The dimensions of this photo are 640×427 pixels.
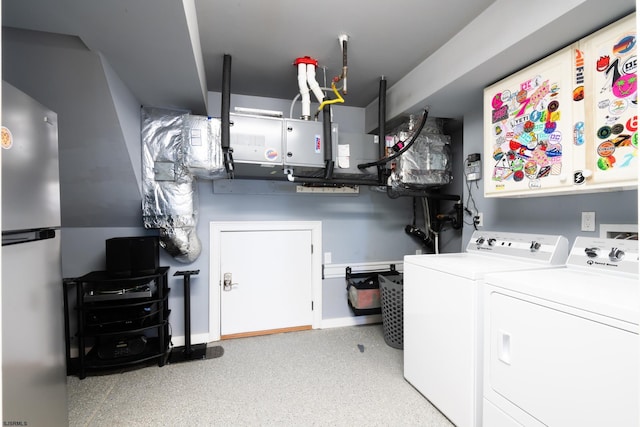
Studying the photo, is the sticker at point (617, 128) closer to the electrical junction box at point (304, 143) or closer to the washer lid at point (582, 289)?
the washer lid at point (582, 289)

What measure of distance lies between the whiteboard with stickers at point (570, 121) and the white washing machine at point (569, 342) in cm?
41

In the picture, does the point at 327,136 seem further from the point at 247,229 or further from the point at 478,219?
the point at 478,219

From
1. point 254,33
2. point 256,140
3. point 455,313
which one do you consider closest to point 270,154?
point 256,140

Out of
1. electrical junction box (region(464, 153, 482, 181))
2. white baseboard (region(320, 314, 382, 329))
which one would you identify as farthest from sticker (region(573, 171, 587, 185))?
white baseboard (region(320, 314, 382, 329))

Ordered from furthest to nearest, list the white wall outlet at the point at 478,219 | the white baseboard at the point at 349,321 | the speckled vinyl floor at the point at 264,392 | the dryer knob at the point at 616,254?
the white baseboard at the point at 349,321, the white wall outlet at the point at 478,219, the speckled vinyl floor at the point at 264,392, the dryer knob at the point at 616,254

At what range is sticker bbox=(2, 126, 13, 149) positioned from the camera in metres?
1.04

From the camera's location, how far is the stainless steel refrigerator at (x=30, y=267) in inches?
41.4

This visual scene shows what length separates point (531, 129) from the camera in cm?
165

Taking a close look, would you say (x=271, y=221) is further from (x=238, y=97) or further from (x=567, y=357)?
(x=567, y=357)

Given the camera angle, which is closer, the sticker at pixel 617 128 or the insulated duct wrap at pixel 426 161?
the sticker at pixel 617 128

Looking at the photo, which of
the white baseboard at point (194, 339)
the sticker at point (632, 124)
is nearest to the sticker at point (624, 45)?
the sticker at point (632, 124)

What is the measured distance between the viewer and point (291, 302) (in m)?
3.02

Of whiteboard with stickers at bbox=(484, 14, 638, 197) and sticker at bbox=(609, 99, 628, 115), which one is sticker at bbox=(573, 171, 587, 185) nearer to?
whiteboard with stickers at bbox=(484, 14, 638, 197)

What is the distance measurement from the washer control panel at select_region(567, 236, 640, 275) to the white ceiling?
105 centimetres
